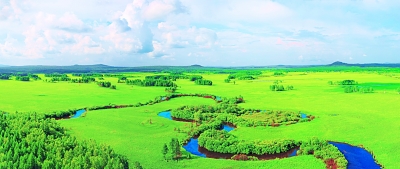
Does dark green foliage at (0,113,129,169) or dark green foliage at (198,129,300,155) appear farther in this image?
dark green foliage at (198,129,300,155)

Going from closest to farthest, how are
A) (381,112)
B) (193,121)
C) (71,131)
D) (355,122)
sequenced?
(71,131), (355,122), (193,121), (381,112)

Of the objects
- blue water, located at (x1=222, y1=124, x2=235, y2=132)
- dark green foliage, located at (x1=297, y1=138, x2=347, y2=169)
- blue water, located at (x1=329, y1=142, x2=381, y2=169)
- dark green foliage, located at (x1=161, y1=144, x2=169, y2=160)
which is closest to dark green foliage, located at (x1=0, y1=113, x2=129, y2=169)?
dark green foliage, located at (x1=161, y1=144, x2=169, y2=160)

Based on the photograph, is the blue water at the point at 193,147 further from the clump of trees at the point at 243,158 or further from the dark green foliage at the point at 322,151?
the dark green foliage at the point at 322,151

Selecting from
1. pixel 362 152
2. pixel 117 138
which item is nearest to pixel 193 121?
pixel 117 138

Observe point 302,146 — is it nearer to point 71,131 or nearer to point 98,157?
point 98,157

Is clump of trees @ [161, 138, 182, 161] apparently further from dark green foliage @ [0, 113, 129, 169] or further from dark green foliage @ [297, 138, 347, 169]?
dark green foliage @ [297, 138, 347, 169]

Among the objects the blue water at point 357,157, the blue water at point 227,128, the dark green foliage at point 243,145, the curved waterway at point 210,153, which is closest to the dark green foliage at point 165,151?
the curved waterway at point 210,153
